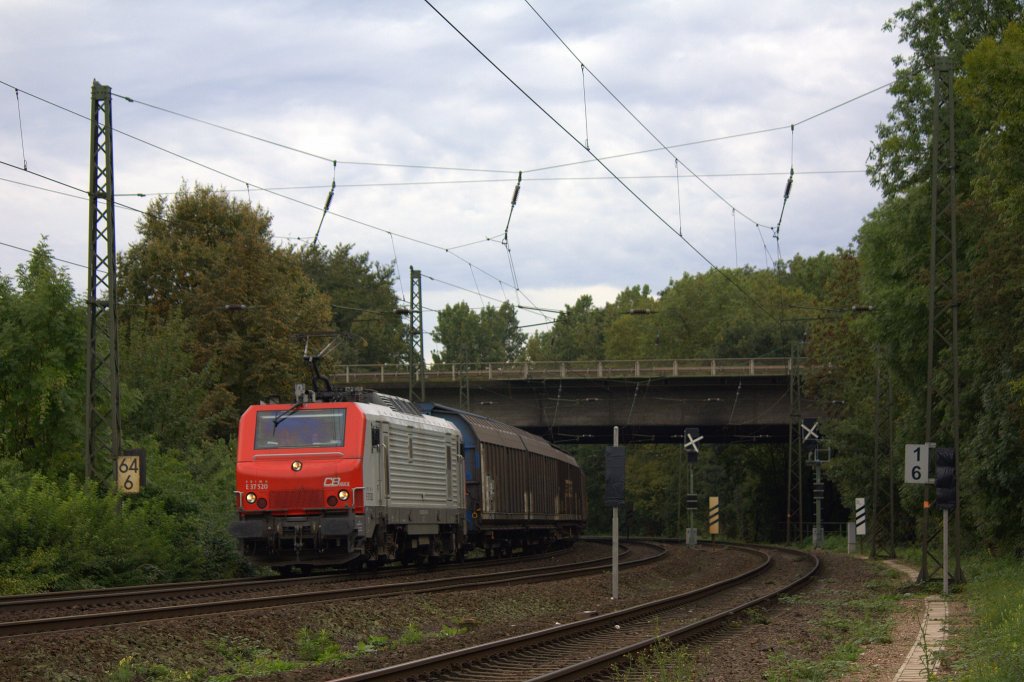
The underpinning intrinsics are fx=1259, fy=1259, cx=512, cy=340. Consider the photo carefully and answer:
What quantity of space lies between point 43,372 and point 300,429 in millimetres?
7457

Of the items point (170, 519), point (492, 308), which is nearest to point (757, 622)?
point (170, 519)

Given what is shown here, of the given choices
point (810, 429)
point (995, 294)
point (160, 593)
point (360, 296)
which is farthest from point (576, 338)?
point (160, 593)

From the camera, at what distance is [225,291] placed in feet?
163

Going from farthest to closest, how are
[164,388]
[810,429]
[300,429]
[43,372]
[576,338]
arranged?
[576,338], [810,429], [164,388], [43,372], [300,429]

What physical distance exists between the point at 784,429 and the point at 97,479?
150ft

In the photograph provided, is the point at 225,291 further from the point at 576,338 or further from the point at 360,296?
the point at 576,338

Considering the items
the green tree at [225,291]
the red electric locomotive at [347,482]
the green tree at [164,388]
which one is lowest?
the red electric locomotive at [347,482]

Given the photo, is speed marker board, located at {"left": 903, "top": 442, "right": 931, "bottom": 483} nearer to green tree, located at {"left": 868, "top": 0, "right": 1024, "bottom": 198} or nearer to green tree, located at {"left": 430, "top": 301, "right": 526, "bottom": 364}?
green tree, located at {"left": 868, "top": 0, "right": 1024, "bottom": 198}

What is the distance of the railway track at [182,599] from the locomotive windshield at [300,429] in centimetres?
253

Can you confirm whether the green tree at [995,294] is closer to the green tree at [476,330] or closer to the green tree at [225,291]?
the green tree at [225,291]

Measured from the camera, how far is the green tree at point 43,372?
27312 millimetres

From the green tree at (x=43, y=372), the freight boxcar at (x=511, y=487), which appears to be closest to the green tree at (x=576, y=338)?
the freight boxcar at (x=511, y=487)

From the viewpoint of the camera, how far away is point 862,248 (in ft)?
127

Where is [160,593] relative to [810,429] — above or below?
below
